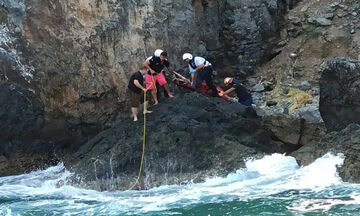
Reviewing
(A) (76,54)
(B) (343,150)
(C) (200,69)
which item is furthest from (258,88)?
(A) (76,54)

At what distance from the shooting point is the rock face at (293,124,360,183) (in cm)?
1137

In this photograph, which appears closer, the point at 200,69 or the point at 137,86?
the point at 137,86

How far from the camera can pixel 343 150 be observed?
39.1 feet

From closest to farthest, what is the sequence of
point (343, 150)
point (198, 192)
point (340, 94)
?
point (198, 192) → point (343, 150) → point (340, 94)

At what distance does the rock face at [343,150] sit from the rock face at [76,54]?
5077mm

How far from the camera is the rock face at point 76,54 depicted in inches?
565

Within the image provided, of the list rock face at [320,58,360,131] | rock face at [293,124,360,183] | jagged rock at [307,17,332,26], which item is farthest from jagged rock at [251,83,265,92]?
rock face at [293,124,360,183]

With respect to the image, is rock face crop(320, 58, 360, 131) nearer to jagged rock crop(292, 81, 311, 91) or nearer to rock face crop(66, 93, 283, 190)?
rock face crop(66, 93, 283, 190)

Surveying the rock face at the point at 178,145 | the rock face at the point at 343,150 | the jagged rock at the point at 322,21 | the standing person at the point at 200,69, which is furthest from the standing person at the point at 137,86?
the jagged rock at the point at 322,21

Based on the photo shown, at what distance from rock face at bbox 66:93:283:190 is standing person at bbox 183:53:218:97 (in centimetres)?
78

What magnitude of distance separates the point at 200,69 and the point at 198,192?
4.47m

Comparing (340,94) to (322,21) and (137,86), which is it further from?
(322,21)

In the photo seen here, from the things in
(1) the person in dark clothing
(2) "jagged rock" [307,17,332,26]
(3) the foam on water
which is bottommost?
(3) the foam on water

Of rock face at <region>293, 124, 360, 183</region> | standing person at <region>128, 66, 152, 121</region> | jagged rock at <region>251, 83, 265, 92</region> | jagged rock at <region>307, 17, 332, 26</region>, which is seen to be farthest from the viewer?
jagged rock at <region>307, 17, 332, 26</region>
